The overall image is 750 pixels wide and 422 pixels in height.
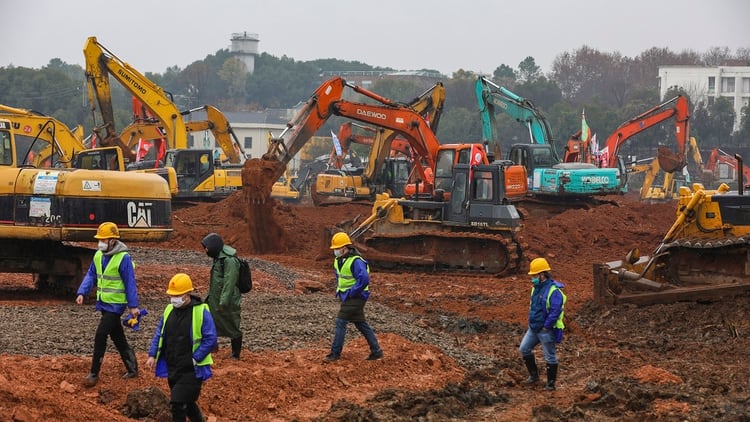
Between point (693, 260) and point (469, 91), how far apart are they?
322ft

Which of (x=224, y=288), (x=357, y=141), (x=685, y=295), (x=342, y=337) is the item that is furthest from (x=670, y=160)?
(x=224, y=288)

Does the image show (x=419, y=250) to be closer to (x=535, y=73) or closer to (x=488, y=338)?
(x=488, y=338)

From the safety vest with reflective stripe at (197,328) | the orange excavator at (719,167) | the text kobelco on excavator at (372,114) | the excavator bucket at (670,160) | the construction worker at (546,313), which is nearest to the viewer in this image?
the safety vest with reflective stripe at (197,328)

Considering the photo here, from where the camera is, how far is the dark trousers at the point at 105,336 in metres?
11.4

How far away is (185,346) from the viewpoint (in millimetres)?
9516

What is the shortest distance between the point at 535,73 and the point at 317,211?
9236 cm

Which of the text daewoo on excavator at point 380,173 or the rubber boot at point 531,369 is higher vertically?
the text daewoo on excavator at point 380,173

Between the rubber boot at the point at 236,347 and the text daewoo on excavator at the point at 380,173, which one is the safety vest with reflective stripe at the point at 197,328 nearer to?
the rubber boot at the point at 236,347

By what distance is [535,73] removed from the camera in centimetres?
12875

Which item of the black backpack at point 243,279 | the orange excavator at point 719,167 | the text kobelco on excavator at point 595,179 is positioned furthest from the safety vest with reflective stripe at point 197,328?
the orange excavator at point 719,167

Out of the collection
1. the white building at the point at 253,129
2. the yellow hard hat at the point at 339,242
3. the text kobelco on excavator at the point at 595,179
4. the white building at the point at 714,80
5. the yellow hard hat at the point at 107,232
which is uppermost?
the white building at the point at 714,80

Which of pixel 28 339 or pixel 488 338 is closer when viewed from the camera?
pixel 28 339

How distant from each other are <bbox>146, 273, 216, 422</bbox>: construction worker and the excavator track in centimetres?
1498

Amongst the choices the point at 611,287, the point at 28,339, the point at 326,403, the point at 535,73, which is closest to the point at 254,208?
the point at 611,287
